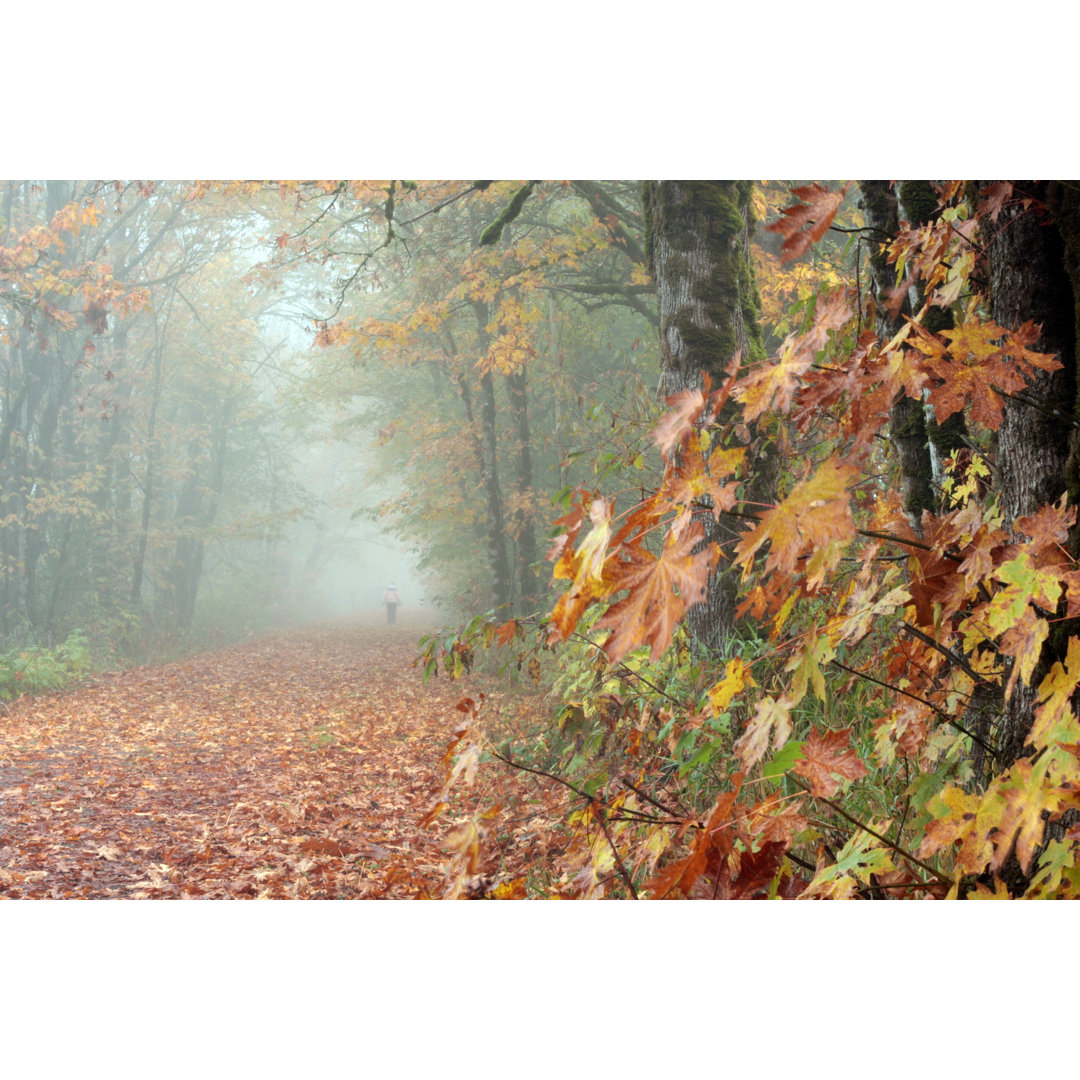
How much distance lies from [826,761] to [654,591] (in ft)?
2.18

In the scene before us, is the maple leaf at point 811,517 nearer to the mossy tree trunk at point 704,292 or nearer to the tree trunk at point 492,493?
the mossy tree trunk at point 704,292

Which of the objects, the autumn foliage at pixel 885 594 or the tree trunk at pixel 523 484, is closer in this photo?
the autumn foliage at pixel 885 594

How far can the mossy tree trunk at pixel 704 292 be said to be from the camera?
436 cm

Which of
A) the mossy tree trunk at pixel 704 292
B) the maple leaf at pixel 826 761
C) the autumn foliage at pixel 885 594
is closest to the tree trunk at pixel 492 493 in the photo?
the mossy tree trunk at pixel 704 292

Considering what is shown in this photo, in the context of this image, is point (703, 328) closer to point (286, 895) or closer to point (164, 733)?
point (286, 895)

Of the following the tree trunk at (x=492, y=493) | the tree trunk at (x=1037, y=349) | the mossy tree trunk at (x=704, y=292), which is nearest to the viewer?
the tree trunk at (x=1037, y=349)

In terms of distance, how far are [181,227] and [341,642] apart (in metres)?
8.90

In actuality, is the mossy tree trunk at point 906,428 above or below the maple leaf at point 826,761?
above

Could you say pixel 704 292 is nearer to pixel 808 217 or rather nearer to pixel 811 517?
pixel 808 217

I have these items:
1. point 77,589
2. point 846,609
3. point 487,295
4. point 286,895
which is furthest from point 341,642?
point 846,609

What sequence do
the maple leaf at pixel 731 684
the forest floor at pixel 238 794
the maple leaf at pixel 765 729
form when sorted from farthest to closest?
the forest floor at pixel 238 794, the maple leaf at pixel 731 684, the maple leaf at pixel 765 729

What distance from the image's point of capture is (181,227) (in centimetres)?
1514

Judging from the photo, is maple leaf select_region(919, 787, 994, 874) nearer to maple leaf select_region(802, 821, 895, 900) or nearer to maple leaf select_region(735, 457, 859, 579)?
maple leaf select_region(802, 821, 895, 900)

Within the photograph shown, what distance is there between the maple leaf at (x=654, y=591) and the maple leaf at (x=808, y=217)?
57 cm
